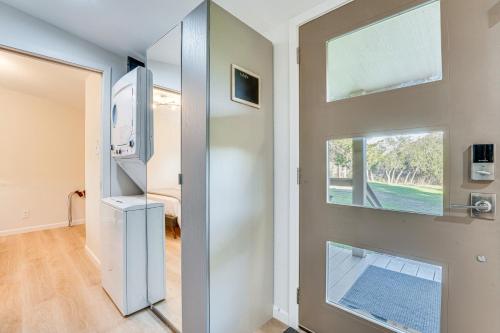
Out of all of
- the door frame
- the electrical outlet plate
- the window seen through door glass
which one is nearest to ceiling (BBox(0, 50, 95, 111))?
the door frame

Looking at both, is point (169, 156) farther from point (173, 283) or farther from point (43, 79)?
point (43, 79)

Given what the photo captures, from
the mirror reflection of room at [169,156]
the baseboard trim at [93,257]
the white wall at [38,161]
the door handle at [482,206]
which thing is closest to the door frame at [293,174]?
the mirror reflection of room at [169,156]

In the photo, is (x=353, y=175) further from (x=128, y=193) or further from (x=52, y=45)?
(x=52, y=45)

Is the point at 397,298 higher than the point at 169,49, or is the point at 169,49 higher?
the point at 169,49

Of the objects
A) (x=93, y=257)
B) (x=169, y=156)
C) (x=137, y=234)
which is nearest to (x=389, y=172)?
(x=169, y=156)

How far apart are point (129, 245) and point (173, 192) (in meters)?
0.61

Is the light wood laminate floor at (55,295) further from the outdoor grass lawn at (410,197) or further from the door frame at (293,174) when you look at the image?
the outdoor grass lawn at (410,197)

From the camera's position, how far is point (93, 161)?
9.05ft

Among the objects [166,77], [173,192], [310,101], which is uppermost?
[166,77]

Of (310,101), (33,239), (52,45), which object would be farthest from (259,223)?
(33,239)

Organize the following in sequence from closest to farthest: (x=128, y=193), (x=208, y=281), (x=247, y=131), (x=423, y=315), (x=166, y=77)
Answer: (x=423, y=315), (x=208, y=281), (x=247, y=131), (x=166, y=77), (x=128, y=193)

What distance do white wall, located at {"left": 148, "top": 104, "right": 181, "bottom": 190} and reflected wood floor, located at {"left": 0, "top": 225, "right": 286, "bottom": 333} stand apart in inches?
18.6

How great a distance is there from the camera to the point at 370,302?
1.32 m

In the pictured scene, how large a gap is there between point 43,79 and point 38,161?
5.53 feet
